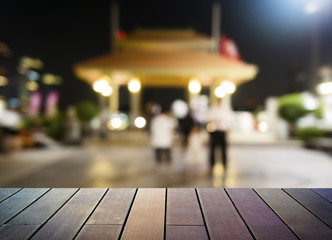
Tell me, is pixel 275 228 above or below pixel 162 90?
below

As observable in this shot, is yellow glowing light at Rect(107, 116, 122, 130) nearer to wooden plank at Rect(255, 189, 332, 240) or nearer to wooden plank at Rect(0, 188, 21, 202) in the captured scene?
wooden plank at Rect(0, 188, 21, 202)

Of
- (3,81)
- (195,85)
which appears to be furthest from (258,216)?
(3,81)

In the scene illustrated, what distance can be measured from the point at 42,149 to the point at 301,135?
10.9 m

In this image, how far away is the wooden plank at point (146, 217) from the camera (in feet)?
9.54

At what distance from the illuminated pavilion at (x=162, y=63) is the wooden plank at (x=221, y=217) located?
41.7ft

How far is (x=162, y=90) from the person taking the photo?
26406 mm

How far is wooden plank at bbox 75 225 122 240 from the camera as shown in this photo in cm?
284

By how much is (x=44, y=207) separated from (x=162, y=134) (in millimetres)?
6509

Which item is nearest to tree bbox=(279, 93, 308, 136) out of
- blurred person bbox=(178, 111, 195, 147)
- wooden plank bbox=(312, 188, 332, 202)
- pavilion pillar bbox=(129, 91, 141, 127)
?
blurred person bbox=(178, 111, 195, 147)

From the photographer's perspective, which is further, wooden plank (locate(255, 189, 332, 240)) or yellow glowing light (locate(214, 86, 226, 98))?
yellow glowing light (locate(214, 86, 226, 98))

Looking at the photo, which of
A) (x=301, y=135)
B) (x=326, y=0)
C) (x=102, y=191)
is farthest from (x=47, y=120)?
(x=102, y=191)

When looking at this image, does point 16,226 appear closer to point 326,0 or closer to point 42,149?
point 42,149

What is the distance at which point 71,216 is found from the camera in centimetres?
336

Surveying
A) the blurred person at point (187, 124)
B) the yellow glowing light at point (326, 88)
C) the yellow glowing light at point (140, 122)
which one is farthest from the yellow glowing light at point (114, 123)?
the yellow glowing light at point (326, 88)
